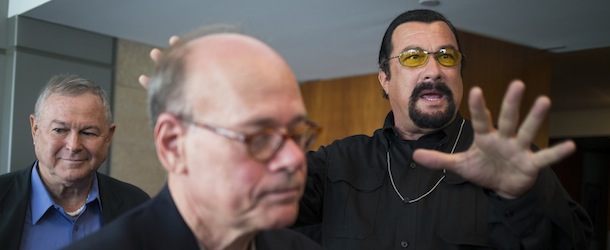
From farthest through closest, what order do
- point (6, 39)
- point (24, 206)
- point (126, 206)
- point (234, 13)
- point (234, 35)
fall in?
point (6, 39) → point (234, 13) → point (126, 206) → point (24, 206) → point (234, 35)

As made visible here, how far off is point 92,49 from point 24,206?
358 centimetres

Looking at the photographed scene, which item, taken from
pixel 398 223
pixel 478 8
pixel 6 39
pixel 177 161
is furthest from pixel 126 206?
pixel 6 39

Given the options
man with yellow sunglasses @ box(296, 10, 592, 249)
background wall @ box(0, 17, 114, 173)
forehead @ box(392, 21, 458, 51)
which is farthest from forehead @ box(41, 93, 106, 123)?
background wall @ box(0, 17, 114, 173)

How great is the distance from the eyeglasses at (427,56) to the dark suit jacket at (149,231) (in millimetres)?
1221

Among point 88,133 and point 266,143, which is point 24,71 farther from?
point 266,143

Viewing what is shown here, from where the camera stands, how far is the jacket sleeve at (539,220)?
1712 mm

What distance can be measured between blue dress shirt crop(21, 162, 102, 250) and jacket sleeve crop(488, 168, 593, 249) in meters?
1.63

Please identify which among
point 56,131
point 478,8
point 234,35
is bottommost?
point 56,131

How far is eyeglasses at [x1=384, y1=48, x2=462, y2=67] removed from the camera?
7.75 ft

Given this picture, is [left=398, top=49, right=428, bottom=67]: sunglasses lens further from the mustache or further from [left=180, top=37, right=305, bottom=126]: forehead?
[left=180, top=37, right=305, bottom=126]: forehead

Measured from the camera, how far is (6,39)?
5574mm

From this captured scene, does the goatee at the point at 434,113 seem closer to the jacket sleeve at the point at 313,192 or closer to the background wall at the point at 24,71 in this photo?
the jacket sleeve at the point at 313,192

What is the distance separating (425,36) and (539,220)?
86cm

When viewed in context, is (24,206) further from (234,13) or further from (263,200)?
(234,13)
